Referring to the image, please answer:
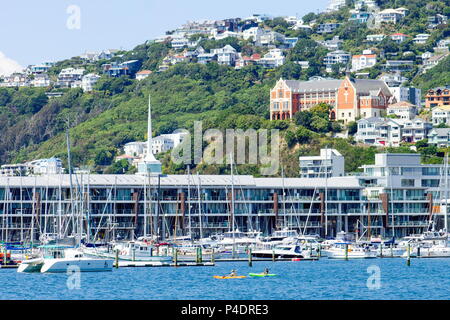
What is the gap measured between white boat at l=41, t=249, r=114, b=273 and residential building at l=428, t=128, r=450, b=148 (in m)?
121

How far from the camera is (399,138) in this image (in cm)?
18812

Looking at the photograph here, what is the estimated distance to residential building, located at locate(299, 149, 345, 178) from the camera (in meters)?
143

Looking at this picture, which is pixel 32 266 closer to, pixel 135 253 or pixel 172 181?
pixel 135 253

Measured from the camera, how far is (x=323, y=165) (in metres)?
142

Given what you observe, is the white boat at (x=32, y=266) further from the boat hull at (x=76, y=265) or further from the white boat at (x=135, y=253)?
the white boat at (x=135, y=253)

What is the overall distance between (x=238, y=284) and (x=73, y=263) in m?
13.8

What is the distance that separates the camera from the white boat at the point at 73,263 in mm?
67375

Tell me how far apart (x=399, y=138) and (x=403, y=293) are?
13519 cm

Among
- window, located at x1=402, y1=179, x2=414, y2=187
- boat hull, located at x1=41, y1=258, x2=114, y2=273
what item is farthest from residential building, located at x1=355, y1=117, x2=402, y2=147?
boat hull, located at x1=41, y1=258, x2=114, y2=273

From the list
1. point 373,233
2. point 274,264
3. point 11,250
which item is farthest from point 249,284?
point 373,233

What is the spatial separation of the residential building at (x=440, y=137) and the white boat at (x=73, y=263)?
121 m

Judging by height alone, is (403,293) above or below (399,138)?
below

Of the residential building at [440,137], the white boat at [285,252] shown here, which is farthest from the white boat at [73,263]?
the residential building at [440,137]
